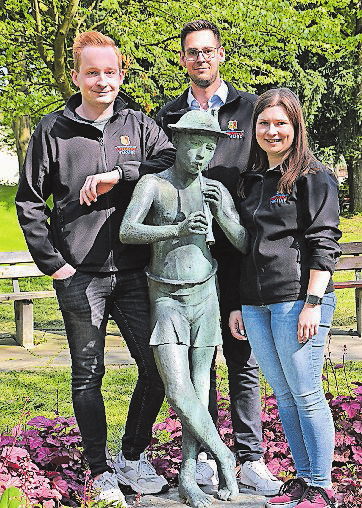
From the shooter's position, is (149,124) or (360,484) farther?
(360,484)

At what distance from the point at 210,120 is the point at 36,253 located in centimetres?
105

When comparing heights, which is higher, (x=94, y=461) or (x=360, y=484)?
(x=94, y=461)

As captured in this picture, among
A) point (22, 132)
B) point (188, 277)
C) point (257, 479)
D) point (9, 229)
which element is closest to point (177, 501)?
point (257, 479)

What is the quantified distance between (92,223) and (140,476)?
1349 mm

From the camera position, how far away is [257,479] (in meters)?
3.94

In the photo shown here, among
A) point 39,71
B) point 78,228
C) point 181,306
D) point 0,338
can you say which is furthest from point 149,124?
point 39,71

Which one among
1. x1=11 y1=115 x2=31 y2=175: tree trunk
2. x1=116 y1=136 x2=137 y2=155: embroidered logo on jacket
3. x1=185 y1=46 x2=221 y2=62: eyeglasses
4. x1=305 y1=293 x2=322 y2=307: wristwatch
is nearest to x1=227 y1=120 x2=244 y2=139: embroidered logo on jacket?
x1=185 y1=46 x2=221 y2=62: eyeglasses

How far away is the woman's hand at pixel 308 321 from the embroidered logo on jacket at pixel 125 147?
116 centimetres

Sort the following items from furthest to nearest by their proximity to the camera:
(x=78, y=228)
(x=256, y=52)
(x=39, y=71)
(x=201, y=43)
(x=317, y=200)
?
(x=39, y=71) < (x=256, y=52) < (x=201, y=43) < (x=78, y=228) < (x=317, y=200)

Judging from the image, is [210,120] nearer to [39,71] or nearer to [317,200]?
[317,200]

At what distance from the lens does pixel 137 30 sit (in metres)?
11.7

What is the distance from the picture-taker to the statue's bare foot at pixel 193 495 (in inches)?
139

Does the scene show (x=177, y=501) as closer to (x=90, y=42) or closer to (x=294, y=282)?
(x=294, y=282)

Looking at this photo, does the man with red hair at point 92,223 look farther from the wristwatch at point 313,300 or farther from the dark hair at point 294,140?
the wristwatch at point 313,300
